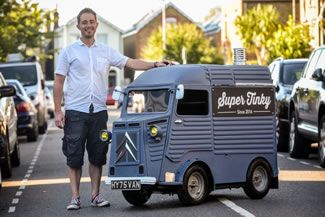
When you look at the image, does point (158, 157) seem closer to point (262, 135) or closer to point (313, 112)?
point (262, 135)

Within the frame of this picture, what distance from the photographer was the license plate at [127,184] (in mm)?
10820

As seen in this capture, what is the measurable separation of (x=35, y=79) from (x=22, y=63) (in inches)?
27.2

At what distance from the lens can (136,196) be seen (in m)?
11.5

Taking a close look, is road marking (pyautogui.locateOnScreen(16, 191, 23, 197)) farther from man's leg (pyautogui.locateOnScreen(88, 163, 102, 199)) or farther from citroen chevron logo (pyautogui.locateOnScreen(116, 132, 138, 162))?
citroen chevron logo (pyautogui.locateOnScreen(116, 132, 138, 162))

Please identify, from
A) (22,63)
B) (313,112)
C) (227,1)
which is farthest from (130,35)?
(313,112)

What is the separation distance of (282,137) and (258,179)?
29.4 ft

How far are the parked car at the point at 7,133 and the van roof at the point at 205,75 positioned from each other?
3.62 metres

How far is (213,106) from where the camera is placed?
11.6 metres

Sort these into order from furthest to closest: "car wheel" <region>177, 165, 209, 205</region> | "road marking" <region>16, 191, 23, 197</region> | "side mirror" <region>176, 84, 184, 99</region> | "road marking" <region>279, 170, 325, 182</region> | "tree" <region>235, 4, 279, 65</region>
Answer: "tree" <region>235, 4, 279, 65</region>, "road marking" <region>279, 170, 325, 182</region>, "road marking" <region>16, 191, 23, 197</region>, "car wheel" <region>177, 165, 209, 205</region>, "side mirror" <region>176, 84, 184, 99</region>

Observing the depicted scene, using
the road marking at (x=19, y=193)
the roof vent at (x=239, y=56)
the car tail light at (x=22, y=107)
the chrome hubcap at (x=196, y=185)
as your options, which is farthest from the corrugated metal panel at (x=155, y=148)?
the car tail light at (x=22, y=107)

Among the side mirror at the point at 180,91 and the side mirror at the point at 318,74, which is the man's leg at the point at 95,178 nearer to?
the side mirror at the point at 180,91

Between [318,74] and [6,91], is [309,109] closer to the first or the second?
[318,74]

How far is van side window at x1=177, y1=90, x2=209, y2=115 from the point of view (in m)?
11.5

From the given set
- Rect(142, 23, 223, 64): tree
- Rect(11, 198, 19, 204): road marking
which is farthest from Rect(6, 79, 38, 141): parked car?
Rect(142, 23, 223, 64): tree
